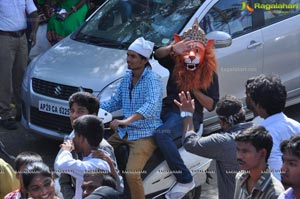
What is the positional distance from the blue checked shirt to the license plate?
49.3 inches

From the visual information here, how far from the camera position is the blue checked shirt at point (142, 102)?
19.5ft

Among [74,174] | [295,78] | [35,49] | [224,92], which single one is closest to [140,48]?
[74,174]

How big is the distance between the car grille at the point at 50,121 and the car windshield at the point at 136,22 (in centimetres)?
103

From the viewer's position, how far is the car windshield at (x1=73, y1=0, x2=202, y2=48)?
7.76 m

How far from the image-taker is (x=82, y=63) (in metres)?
7.54

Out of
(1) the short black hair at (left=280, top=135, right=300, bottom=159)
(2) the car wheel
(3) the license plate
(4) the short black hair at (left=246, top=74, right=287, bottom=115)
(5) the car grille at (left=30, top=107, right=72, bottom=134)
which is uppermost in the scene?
(1) the short black hair at (left=280, top=135, right=300, bottom=159)

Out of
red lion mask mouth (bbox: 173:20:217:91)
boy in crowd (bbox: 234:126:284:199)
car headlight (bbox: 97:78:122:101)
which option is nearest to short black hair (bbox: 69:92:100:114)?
red lion mask mouth (bbox: 173:20:217:91)

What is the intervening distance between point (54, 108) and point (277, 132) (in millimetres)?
3326

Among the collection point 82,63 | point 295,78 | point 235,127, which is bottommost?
point 295,78

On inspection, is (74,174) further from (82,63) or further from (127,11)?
(127,11)

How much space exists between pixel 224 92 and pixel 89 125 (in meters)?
3.28

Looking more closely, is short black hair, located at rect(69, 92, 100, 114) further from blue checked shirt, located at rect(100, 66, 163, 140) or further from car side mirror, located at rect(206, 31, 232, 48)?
car side mirror, located at rect(206, 31, 232, 48)

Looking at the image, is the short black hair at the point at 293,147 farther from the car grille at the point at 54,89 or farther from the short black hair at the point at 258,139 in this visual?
the car grille at the point at 54,89

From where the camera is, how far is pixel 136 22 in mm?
8023
